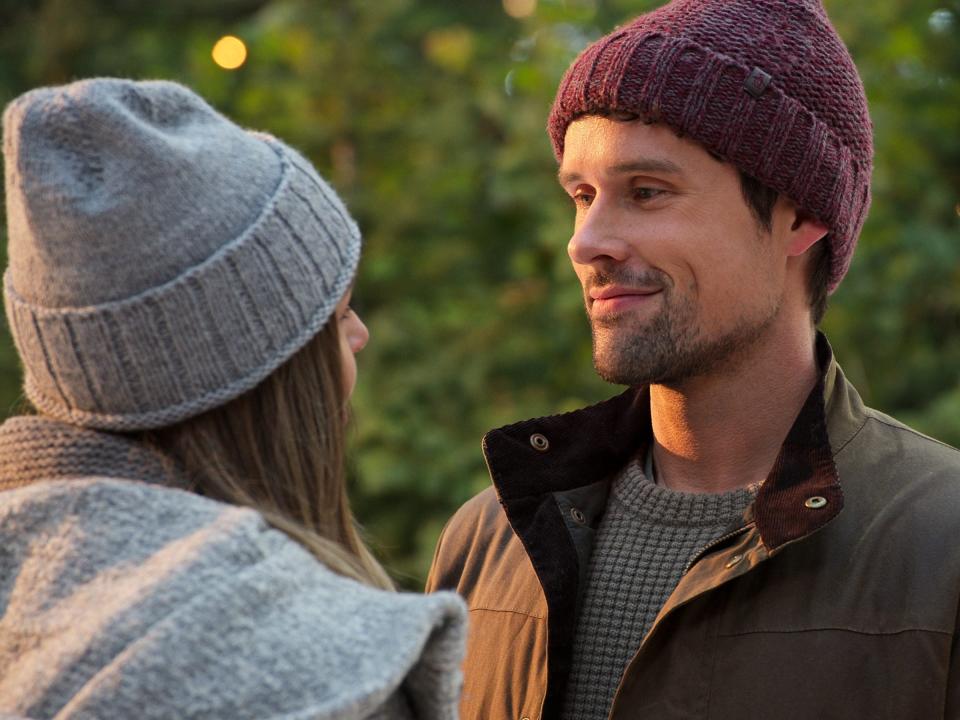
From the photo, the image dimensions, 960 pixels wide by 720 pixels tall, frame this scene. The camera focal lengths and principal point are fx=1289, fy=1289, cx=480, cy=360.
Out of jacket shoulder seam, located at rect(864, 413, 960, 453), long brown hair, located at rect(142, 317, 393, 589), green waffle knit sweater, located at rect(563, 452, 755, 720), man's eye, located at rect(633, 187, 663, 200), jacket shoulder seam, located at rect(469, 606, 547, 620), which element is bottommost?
jacket shoulder seam, located at rect(469, 606, 547, 620)

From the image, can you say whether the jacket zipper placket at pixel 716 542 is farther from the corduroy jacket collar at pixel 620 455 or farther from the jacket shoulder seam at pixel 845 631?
the jacket shoulder seam at pixel 845 631

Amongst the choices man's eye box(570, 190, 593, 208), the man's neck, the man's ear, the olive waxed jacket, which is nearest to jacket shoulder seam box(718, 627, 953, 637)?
the olive waxed jacket

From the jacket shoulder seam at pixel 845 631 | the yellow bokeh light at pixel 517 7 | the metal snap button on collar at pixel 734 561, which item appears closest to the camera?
the jacket shoulder seam at pixel 845 631

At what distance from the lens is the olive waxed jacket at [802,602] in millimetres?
1955

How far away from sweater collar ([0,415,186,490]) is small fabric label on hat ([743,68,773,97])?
1234 millimetres

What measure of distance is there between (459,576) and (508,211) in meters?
4.14

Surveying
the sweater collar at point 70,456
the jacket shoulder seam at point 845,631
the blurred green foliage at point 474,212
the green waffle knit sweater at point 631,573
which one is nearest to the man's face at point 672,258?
the green waffle knit sweater at point 631,573

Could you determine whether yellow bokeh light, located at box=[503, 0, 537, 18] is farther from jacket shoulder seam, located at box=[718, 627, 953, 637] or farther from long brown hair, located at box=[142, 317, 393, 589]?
long brown hair, located at box=[142, 317, 393, 589]

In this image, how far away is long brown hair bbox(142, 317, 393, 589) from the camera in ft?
5.42

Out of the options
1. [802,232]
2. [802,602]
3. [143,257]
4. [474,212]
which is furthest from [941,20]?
[143,257]

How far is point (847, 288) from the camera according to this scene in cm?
552

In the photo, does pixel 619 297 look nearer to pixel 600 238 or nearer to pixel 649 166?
pixel 600 238

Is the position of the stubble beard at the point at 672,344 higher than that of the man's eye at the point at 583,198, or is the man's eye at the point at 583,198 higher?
the man's eye at the point at 583,198

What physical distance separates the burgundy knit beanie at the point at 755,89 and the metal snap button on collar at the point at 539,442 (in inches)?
25.1
